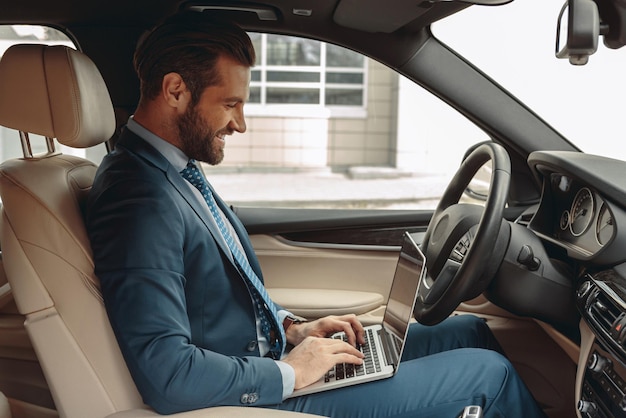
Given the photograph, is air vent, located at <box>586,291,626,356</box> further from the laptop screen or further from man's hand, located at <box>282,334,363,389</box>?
man's hand, located at <box>282,334,363,389</box>

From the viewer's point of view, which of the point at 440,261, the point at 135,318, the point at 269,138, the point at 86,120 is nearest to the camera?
the point at 135,318

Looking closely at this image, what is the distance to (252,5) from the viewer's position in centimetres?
220

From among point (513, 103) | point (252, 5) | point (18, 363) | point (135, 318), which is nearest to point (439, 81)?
point (513, 103)

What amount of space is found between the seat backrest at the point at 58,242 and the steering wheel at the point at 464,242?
0.75 m

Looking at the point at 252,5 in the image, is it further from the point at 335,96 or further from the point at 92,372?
the point at 335,96

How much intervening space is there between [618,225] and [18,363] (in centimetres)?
174

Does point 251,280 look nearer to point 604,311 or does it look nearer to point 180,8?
point 604,311

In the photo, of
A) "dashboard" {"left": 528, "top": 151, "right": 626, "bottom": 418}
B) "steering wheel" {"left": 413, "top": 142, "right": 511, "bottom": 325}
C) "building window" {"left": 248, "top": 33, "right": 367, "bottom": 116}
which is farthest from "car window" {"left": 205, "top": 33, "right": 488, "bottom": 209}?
"dashboard" {"left": 528, "top": 151, "right": 626, "bottom": 418}

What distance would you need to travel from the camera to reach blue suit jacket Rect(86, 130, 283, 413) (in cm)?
129

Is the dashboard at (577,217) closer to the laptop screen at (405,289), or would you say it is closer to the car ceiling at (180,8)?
the laptop screen at (405,289)

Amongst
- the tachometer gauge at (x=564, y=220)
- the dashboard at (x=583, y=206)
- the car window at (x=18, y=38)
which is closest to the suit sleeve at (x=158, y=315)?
the car window at (x=18, y=38)

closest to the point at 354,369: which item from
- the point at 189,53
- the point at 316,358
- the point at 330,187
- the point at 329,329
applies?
the point at 316,358

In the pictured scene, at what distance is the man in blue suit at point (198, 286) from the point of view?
1.30 m

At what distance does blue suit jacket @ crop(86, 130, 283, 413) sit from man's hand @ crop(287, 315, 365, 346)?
273 millimetres
